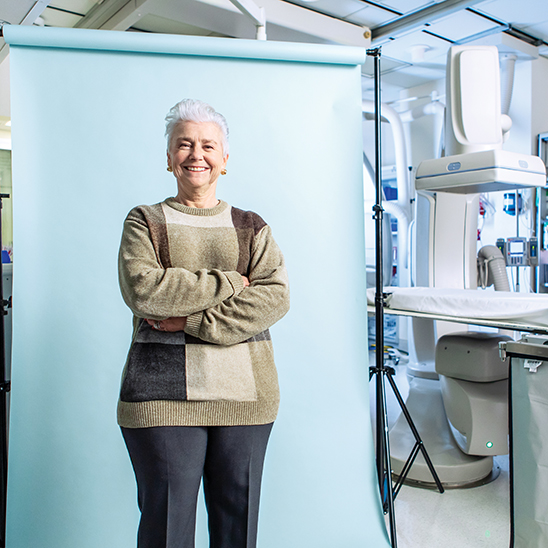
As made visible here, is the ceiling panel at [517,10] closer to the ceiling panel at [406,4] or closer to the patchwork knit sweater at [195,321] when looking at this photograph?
the ceiling panel at [406,4]

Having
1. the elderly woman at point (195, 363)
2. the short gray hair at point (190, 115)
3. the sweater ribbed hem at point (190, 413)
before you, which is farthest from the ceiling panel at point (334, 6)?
the sweater ribbed hem at point (190, 413)

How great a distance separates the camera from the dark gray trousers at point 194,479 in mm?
1339

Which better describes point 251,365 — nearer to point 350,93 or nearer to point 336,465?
point 336,465

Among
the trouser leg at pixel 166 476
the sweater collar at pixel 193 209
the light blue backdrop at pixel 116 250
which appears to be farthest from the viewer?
the light blue backdrop at pixel 116 250

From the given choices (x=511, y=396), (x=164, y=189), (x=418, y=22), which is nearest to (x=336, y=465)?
(x=511, y=396)

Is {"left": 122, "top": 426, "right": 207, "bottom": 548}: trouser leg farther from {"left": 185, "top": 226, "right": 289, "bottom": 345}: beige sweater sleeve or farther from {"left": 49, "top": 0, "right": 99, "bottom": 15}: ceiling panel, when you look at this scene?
{"left": 49, "top": 0, "right": 99, "bottom": 15}: ceiling panel

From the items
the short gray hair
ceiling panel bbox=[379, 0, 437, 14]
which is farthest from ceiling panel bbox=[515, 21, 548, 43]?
the short gray hair

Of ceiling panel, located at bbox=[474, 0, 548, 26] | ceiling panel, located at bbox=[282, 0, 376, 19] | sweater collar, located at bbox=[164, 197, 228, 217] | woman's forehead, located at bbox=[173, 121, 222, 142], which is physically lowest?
sweater collar, located at bbox=[164, 197, 228, 217]

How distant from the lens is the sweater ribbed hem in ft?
4.43

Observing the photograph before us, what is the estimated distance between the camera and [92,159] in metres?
1.64

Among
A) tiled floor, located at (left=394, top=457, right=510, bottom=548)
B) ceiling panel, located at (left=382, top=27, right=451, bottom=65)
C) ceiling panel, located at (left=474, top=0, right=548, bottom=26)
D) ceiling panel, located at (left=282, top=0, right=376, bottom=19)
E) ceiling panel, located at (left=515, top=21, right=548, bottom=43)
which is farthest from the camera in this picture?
ceiling panel, located at (left=382, top=27, right=451, bottom=65)

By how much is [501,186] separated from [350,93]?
1.03m

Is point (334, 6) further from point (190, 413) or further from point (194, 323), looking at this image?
point (190, 413)

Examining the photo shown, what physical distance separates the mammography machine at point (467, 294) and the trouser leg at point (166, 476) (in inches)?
50.2
